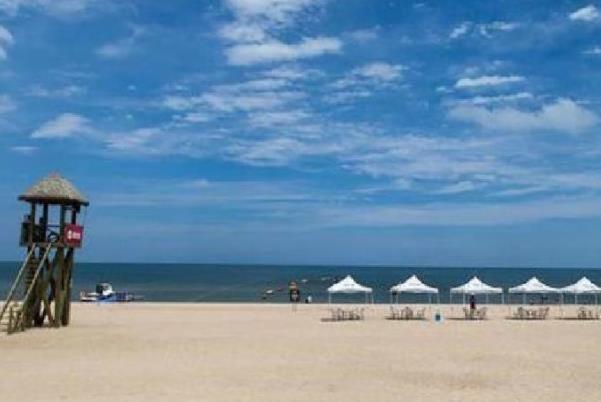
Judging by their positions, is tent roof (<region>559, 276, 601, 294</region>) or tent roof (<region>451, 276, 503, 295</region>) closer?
tent roof (<region>451, 276, 503, 295</region>)

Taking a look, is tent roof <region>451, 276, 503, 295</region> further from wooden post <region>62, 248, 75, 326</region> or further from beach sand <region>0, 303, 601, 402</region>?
wooden post <region>62, 248, 75, 326</region>

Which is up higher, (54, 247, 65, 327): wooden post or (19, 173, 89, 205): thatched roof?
(19, 173, 89, 205): thatched roof

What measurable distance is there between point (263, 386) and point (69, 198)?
13944mm

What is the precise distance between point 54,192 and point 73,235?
1.77 metres

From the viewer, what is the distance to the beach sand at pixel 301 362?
534 inches

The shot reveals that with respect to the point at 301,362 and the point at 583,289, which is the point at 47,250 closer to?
the point at 301,362

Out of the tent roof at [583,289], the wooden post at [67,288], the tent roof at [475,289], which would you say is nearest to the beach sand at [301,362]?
the wooden post at [67,288]

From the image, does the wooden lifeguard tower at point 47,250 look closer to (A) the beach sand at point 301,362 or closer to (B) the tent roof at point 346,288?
(A) the beach sand at point 301,362

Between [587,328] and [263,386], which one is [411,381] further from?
[587,328]

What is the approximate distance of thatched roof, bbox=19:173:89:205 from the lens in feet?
83.4

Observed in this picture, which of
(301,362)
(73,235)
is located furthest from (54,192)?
(301,362)

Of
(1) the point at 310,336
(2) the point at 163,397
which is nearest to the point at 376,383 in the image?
(2) the point at 163,397

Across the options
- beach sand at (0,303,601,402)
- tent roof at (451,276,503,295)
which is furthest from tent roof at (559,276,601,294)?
beach sand at (0,303,601,402)

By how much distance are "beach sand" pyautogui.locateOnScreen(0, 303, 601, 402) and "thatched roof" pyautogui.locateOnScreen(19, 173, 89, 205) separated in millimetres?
4244
